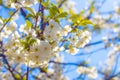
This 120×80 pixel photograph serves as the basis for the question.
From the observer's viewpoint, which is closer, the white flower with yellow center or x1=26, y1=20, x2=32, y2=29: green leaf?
the white flower with yellow center

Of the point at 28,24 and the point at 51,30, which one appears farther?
the point at 28,24

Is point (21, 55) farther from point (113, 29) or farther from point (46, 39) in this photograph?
point (113, 29)

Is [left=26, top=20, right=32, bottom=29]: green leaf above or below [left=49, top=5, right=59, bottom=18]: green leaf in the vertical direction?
above

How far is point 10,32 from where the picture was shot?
113 inches

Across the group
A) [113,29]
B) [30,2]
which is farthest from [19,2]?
[113,29]

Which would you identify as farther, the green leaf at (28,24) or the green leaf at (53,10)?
the green leaf at (28,24)

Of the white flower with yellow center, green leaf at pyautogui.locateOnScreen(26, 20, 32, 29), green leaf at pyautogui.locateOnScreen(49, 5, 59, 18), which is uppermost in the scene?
green leaf at pyautogui.locateOnScreen(26, 20, 32, 29)

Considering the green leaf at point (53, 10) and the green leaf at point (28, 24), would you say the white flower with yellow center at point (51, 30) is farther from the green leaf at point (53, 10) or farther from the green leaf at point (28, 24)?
the green leaf at point (28, 24)

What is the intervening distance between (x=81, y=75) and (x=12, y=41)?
2.19 m

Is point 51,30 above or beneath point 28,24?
beneath

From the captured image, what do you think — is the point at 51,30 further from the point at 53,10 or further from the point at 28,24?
the point at 28,24

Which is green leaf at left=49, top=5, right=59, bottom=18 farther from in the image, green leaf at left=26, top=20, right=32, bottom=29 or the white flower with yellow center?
green leaf at left=26, top=20, right=32, bottom=29

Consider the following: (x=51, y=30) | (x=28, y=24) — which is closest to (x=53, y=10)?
(x=51, y=30)

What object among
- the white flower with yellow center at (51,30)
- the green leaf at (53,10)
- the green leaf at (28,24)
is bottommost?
the white flower with yellow center at (51,30)
